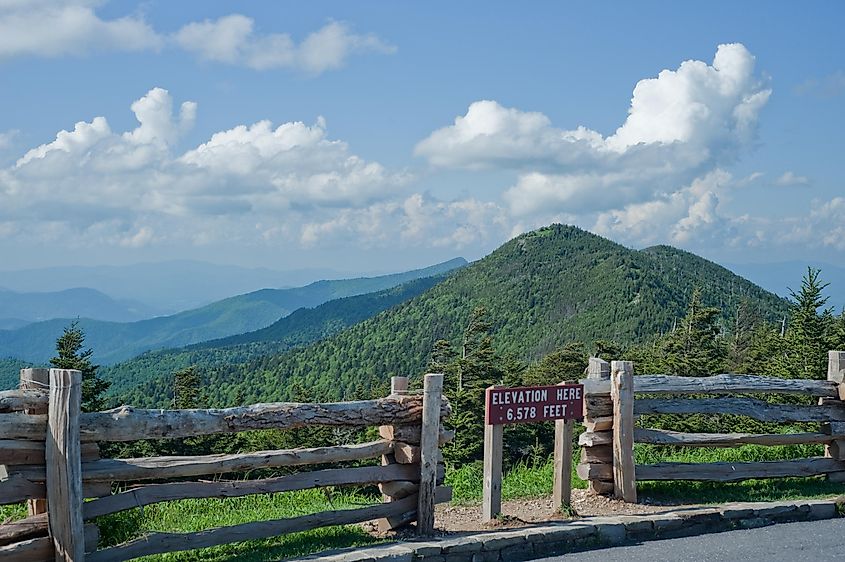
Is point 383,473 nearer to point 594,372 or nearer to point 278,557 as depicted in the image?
point 278,557

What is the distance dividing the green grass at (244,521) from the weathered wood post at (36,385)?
77 cm

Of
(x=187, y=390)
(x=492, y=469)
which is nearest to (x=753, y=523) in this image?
(x=492, y=469)

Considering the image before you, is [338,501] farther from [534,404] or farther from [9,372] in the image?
[9,372]

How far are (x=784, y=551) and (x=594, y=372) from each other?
2.63m

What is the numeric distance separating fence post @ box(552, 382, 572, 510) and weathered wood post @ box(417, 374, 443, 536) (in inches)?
59.6

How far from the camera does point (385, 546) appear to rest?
281 inches

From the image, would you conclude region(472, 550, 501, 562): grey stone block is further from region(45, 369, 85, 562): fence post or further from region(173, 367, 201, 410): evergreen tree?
region(173, 367, 201, 410): evergreen tree

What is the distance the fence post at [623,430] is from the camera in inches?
358

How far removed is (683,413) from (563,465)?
2.12 m

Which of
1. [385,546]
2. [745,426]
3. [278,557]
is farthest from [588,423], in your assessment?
[745,426]

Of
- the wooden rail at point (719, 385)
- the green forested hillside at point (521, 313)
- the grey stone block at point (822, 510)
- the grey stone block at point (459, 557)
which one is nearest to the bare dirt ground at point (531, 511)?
the grey stone block at point (459, 557)

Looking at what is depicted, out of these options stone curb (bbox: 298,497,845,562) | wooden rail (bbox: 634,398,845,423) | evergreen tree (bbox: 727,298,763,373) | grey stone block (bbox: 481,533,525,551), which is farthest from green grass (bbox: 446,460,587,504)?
evergreen tree (bbox: 727,298,763,373)

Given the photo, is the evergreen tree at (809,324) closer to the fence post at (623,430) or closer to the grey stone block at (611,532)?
the fence post at (623,430)

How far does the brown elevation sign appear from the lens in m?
8.17
